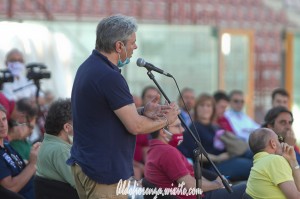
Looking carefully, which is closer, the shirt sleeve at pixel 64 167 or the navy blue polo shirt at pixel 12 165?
the shirt sleeve at pixel 64 167

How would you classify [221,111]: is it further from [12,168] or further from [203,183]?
[12,168]

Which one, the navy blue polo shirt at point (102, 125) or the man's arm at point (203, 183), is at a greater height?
the navy blue polo shirt at point (102, 125)

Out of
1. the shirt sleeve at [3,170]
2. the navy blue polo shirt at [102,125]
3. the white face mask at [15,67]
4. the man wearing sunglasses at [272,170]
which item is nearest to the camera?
the navy blue polo shirt at [102,125]

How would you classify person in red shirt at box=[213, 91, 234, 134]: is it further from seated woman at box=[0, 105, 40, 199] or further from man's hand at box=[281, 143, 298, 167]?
seated woman at box=[0, 105, 40, 199]

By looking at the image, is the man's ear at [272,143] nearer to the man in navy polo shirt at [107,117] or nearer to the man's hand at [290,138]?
the man's hand at [290,138]

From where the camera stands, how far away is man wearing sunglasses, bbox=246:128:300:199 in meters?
5.47

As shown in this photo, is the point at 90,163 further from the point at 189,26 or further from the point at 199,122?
the point at 189,26

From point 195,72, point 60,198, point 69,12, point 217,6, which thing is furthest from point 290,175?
point 217,6

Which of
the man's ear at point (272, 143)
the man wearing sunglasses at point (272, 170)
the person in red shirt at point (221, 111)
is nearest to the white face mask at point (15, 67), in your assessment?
the person in red shirt at point (221, 111)

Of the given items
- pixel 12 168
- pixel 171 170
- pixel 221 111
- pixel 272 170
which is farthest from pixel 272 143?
pixel 221 111

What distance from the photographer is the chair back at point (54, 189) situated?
219 inches

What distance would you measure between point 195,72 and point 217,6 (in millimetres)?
3035

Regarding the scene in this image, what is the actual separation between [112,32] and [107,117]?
515 millimetres

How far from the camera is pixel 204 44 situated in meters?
12.2
